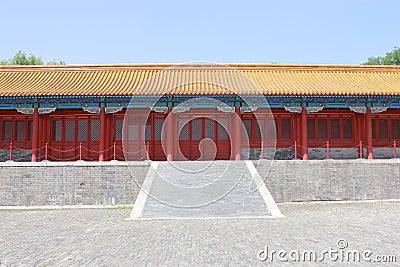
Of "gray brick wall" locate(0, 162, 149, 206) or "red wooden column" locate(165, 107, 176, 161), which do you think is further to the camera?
"red wooden column" locate(165, 107, 176, 161)

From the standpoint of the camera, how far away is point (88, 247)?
7.16 meters

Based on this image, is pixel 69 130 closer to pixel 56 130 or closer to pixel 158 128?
pixel 56 130

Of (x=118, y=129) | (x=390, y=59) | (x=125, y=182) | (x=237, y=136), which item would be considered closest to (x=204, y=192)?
(x=125, y=182)

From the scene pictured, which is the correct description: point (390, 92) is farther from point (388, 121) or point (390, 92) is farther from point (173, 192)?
point (173, 192)

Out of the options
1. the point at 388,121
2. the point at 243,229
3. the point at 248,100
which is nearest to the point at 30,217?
the point at 243,229

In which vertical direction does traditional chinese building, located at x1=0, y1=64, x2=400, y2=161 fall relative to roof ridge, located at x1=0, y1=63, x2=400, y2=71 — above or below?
below

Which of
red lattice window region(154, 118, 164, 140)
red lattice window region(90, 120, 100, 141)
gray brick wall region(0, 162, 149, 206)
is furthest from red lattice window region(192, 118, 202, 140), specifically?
gray brick wall region(0, 162, 149, 206)

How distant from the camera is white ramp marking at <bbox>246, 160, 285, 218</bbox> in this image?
36.2 ft

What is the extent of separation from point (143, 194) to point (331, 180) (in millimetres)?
6570

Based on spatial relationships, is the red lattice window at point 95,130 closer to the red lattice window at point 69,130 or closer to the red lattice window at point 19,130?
the red lattice window at point 69,130

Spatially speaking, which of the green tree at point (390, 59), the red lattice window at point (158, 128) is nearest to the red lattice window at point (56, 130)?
the red lattice window at point (158, 128)

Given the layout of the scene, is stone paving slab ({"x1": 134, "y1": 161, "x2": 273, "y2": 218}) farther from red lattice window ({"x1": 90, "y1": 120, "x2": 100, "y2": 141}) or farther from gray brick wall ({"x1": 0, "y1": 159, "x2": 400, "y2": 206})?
red lattice window ({"x1": 90, "y1": 120, "x2": 100, "y2": 141})

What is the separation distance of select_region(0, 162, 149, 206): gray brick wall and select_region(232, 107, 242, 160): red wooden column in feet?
15.3

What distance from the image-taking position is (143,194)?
1247cm
